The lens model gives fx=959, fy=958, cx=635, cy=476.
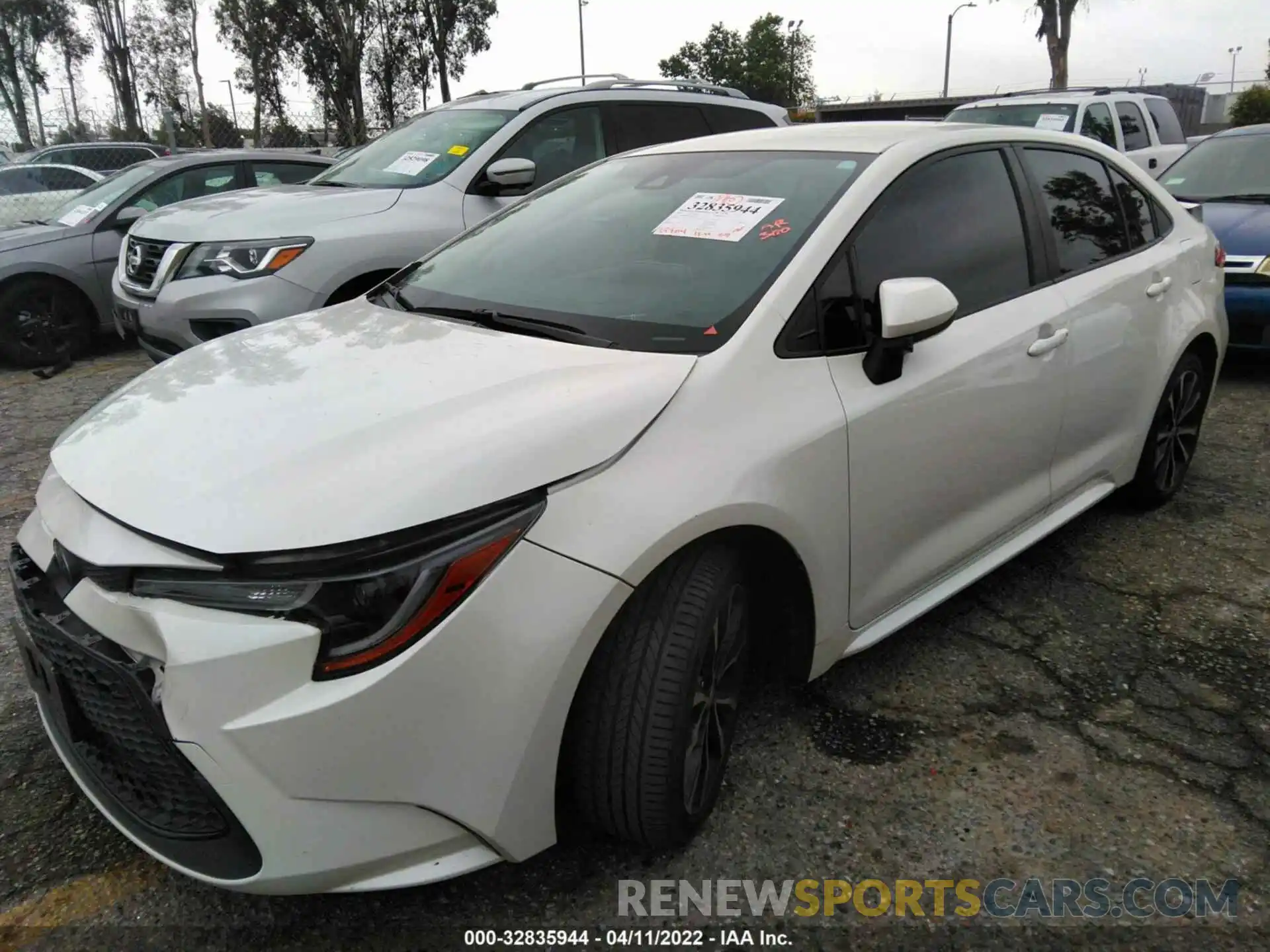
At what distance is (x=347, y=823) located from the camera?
1613 mm

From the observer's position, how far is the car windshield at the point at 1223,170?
21.4 ft

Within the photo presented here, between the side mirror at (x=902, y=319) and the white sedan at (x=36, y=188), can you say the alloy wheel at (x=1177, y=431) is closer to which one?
the side mirror at (x=902, y=319)

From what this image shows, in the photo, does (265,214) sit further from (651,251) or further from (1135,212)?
(1135,212)

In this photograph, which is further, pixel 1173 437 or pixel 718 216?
pixel 1173 437

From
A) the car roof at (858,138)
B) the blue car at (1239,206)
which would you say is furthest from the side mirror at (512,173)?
the blue car at (1239,206)

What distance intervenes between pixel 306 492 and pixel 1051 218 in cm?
254

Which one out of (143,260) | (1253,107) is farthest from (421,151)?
(1253,107)

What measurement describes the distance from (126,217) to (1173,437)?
688 centimetres

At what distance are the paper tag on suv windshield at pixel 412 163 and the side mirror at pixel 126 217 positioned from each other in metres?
2.52

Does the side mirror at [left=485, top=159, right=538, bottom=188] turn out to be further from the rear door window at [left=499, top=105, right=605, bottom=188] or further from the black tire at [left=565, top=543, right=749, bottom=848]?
the black tire at [left=565, top=543, right=749, bottom=848]

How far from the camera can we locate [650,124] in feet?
19.8

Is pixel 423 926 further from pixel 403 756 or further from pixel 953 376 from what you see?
pixel 953 376

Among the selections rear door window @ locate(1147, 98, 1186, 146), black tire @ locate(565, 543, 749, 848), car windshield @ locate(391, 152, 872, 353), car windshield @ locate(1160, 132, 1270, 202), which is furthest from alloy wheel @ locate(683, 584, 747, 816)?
rear door window @ locate(1147, 98, 1186, 146)

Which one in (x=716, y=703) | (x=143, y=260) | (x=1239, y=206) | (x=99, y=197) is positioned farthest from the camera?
(x=99, y=197)
